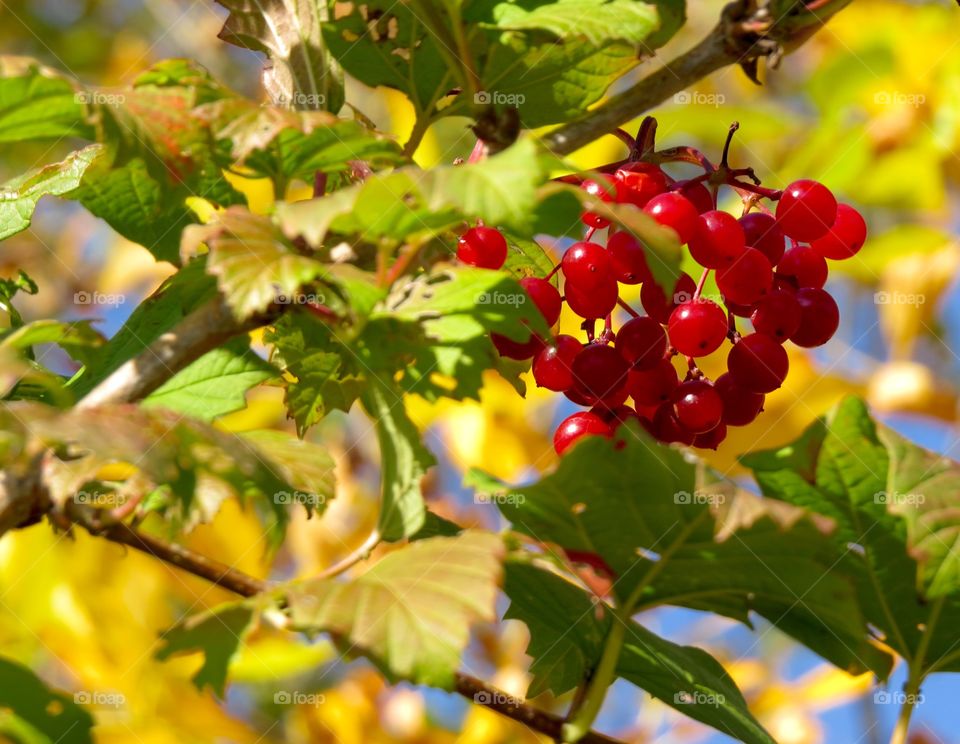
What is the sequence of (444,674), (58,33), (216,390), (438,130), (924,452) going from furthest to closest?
(58,33)
(438,130)
(216,390)
(924,452)
(444,674)

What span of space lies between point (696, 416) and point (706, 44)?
0.32m

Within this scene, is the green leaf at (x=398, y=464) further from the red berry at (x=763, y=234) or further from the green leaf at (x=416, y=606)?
the red berry at (x=763, y=234)

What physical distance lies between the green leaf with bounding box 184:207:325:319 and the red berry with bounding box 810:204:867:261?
54 centimetres

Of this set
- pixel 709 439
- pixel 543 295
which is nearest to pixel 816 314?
pixel 709 439

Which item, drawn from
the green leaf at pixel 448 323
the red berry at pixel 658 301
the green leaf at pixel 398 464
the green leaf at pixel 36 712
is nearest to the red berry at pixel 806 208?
the red berry at pixel 658 301

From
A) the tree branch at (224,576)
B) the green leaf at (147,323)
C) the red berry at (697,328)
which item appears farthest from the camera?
the red berry at (697,328)

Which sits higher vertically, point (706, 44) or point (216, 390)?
point (706, 44)

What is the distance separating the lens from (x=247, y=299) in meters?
0.78

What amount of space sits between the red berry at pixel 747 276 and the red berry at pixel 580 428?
164 millimetres

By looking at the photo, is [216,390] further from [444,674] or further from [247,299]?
[444,674]

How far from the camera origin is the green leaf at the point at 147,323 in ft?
3.12

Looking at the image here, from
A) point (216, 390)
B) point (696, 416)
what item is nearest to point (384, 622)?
point (216, 390)

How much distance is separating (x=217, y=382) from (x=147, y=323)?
8 centimetres

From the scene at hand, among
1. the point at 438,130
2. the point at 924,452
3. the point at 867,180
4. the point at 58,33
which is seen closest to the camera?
the point at 924,452
